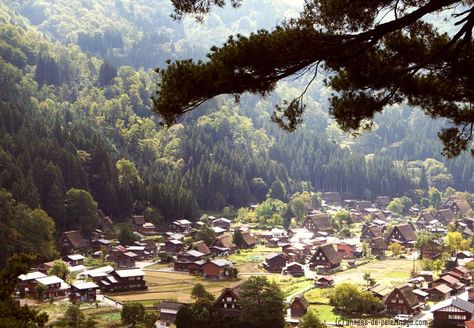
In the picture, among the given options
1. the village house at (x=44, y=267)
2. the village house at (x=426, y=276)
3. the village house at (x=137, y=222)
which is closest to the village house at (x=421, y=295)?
the village house at (x=426, y=276)

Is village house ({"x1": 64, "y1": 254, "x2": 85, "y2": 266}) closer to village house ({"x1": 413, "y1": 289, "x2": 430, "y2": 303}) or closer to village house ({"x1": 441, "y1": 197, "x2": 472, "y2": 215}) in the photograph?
village house ({"x1": 413, "y1": 289, "x2": 430, "y2": 303})

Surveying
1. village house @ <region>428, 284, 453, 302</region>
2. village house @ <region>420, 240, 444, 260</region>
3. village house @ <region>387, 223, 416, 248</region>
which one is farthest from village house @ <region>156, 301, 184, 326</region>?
village house @ <region>387, 223, 416, 248</region>

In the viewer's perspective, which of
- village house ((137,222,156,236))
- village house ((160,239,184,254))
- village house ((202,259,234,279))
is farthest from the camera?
village house ((137,222,156,236))

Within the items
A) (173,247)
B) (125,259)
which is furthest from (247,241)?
(125,259)

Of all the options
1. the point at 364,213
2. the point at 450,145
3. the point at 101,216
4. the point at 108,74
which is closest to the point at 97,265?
the point at 101,216

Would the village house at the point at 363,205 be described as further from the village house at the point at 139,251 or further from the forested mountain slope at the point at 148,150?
the village house at the point at 139,251

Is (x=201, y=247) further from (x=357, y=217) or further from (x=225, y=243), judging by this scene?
(x=357, y=217)
